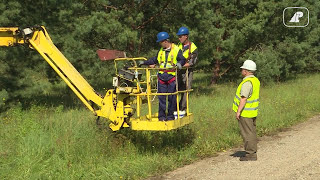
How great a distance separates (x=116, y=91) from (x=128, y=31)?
640cm

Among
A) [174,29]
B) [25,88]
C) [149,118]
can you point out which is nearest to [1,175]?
[149,118]

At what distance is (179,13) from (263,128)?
669cm

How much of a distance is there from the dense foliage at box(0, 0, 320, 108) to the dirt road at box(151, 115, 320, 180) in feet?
20.8

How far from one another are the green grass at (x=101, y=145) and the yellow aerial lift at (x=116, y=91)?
0.70 m

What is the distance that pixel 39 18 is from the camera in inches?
477

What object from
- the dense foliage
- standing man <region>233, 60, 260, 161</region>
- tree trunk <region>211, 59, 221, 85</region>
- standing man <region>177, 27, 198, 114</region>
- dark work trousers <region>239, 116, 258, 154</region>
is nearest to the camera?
standing man <region>233, 60, 260, 161</region>

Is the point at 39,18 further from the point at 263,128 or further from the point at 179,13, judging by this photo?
the point at 263,128

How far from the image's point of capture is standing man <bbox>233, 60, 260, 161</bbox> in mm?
6832

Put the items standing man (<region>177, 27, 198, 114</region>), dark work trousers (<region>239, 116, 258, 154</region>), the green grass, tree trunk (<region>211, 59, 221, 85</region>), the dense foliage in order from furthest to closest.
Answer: tree trunk (<region>211, 59, 221, 85</region>), the dense foliage, standing man (<region>177, 27, 198, 114</region>), dark work trousers (<region>239, 116, 258, 154</region>), the green grass

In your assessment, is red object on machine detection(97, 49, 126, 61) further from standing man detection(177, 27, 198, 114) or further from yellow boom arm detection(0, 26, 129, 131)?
standing man detection(177, 27, 198, 114)

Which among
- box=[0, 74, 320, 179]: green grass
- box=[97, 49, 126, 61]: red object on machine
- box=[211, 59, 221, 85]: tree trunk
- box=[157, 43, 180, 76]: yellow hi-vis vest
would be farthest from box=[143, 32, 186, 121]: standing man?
box=[211, 59, 221, 85]: tree trunk

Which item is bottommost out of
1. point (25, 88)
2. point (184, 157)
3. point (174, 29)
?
point (184, 157)

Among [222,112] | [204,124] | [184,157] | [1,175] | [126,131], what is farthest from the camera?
[222,112]

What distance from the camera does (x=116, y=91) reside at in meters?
6.76
